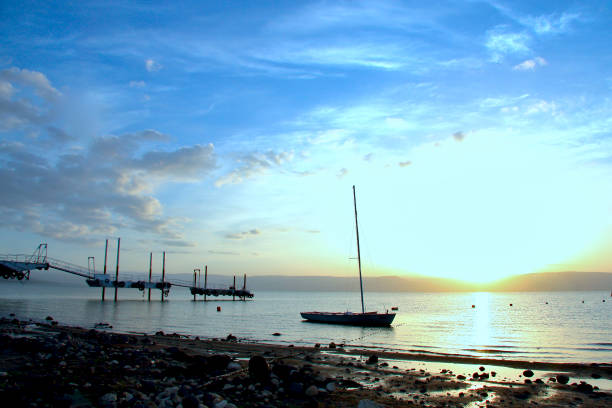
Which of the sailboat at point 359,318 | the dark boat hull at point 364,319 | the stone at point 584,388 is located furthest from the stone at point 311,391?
the dark boat hull at point 364,319

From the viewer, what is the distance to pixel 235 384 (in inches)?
513

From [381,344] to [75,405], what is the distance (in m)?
26.8

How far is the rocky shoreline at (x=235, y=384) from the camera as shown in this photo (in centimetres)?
1084

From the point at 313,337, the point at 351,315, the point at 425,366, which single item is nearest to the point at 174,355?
the point at 425,366

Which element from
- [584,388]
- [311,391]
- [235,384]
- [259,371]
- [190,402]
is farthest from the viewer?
[584,388]

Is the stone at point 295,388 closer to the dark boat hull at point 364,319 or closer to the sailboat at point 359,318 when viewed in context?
the sailboat at point 359,318

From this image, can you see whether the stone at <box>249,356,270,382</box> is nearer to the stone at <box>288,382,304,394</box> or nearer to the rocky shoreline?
the rocky shoreline

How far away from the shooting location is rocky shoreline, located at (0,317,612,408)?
10.8 meters

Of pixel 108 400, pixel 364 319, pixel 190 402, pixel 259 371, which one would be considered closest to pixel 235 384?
pixel 259 371

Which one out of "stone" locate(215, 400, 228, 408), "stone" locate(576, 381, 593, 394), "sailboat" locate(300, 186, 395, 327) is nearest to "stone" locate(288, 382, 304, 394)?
"stone" locate(215, 400, 228, 408)

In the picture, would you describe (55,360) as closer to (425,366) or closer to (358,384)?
(358,384)

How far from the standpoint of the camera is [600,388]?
671 inches

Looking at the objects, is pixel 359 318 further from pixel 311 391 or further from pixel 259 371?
pixel 311 391

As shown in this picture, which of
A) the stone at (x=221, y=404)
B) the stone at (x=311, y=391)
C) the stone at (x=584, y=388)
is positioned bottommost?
the stone at (x=584, y=388)
